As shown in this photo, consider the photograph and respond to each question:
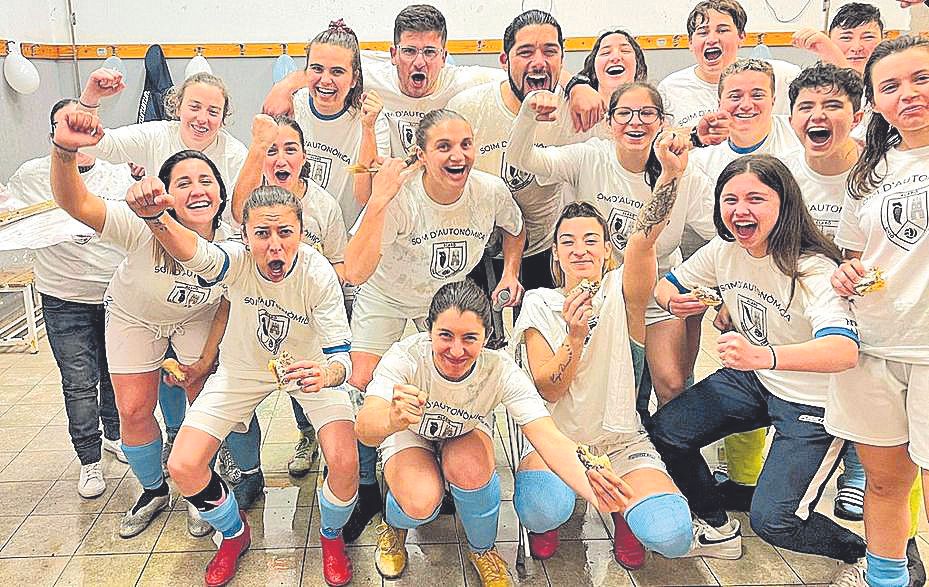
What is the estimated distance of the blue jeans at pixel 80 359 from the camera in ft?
10.2

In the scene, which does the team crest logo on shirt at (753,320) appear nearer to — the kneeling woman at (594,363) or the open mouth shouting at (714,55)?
the kneeling woman at (594,363)

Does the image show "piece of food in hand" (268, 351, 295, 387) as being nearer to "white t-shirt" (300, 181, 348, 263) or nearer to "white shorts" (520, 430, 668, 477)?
"white t-shirt" (300, 181, 348, 263)

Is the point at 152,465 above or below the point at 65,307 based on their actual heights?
below

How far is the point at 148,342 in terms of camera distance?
2.82m

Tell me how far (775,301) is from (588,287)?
580mm

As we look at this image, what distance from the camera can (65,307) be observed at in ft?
10.2

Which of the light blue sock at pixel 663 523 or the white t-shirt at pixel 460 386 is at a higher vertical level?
the white t-shirt at pixel 460 386

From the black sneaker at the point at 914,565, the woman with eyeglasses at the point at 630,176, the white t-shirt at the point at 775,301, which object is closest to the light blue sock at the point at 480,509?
the woman with eyeglasses at the point at 630,176

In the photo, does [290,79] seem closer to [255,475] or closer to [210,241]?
[210,241]

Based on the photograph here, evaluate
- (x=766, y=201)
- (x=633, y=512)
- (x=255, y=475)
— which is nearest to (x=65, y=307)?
(x=255, y=475)

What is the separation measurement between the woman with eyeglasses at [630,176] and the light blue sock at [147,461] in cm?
171

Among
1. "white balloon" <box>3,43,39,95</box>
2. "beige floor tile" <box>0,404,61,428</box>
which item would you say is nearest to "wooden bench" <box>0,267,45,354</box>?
"beige floor tile" <box>0,404,61,428</box>

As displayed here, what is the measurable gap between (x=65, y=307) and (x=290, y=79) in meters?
1.34

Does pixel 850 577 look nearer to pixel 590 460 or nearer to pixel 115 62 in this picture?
pixel 590 460
